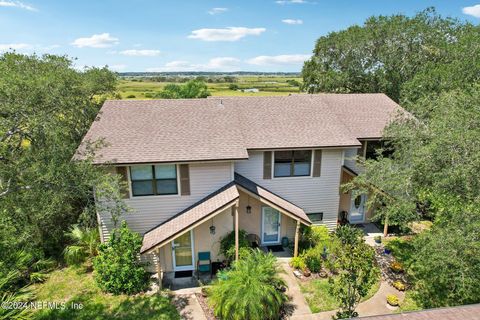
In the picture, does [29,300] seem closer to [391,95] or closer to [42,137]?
[42,137]

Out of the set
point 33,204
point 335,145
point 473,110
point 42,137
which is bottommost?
point 33,204

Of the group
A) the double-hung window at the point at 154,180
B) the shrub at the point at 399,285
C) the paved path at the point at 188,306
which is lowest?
the paved path at the point at 188,306

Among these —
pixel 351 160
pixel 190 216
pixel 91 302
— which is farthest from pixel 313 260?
pixel 91 302

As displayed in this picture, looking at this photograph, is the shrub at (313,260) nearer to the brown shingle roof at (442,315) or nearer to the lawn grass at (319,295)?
the lawn grass at (319,295)

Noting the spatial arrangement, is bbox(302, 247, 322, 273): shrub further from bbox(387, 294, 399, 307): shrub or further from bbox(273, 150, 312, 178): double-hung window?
bbox(273, 150, 312, 178): double-hung window

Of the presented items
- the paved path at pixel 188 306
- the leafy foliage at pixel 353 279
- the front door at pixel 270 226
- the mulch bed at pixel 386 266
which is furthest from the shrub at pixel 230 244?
the mulch bed at pixel 386 266

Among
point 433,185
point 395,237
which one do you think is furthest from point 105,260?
point 395,237
